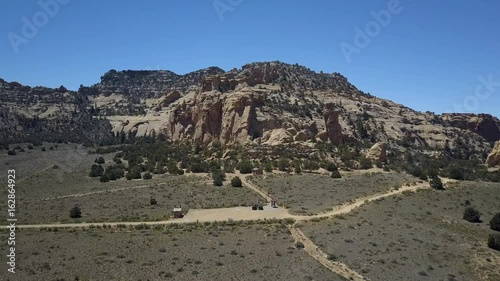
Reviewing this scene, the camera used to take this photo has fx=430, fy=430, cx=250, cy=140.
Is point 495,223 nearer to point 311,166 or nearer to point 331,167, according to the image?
point 331,167

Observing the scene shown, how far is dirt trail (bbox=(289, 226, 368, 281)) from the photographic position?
26.5 meters

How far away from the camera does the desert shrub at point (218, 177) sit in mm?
55656

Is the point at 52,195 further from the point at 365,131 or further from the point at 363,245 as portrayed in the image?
the point at 365,131

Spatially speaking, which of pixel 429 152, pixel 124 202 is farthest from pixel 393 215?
pixel 429 152

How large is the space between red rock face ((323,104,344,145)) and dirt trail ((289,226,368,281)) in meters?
45.7

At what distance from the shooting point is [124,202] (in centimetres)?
4684

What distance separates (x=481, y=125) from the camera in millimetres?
127312

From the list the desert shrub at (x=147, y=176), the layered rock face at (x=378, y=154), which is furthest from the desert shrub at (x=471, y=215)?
the desert shrub at (x=147, y=176)

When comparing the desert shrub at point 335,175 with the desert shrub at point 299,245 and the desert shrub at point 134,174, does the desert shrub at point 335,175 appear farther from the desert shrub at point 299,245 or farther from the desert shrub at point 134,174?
the desert shrub at point 299,245

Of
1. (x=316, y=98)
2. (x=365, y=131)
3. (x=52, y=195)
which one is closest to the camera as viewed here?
(x=52, y=195)

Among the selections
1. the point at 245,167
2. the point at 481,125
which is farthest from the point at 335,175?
the point at 481,125

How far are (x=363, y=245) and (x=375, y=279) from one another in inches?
248

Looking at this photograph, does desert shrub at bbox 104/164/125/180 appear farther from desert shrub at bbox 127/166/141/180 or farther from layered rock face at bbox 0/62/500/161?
layered rock face at bbox 0/62/500/161

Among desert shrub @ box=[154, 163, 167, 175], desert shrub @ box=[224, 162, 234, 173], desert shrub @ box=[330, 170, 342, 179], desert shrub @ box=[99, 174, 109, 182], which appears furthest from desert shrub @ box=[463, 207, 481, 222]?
desert shrub @ box=[99, 174, 109, 182]
